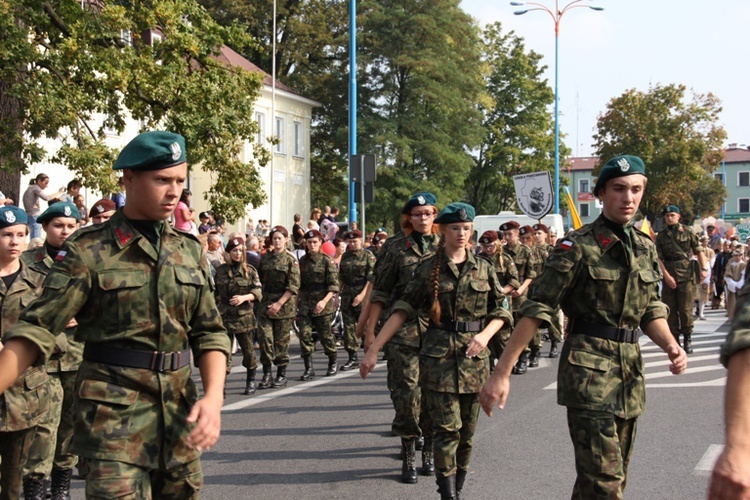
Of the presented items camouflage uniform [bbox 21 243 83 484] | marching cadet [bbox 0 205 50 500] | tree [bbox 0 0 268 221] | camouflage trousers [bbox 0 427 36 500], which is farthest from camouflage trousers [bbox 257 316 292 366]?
tree [bbox 0 0 268 221]

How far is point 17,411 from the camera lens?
5.47m

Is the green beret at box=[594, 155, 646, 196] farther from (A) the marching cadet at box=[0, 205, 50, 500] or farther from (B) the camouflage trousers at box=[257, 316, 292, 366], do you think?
(B) the camouflage trousers at box=[257, 316, 292, 366]

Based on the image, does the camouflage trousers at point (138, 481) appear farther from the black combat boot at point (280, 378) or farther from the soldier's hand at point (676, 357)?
the black combat boot at point (280, 378)

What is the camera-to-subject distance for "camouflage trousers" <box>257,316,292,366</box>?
12.1m

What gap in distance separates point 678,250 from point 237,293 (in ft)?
22.3

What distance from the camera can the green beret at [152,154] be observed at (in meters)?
3.80

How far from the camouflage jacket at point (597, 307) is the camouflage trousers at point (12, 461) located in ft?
10.1

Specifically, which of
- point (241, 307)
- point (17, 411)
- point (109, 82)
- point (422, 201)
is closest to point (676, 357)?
point (422, 201)

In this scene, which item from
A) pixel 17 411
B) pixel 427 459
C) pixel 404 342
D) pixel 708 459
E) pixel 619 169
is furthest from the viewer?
pixel 404 342

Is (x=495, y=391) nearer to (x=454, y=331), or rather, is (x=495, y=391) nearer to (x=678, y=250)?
(x=454, y=331)

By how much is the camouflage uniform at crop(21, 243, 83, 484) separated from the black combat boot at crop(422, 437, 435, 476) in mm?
2691

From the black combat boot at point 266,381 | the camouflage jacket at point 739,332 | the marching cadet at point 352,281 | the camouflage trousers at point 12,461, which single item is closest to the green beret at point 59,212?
the camouflage trousers at point 12,461

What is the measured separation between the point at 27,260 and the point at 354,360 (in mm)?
8408

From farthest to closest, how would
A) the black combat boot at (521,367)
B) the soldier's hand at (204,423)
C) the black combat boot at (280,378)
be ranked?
the black combat boot at (521,367), the black combat boot at (280,378), the soldier's hand at (204,423)
